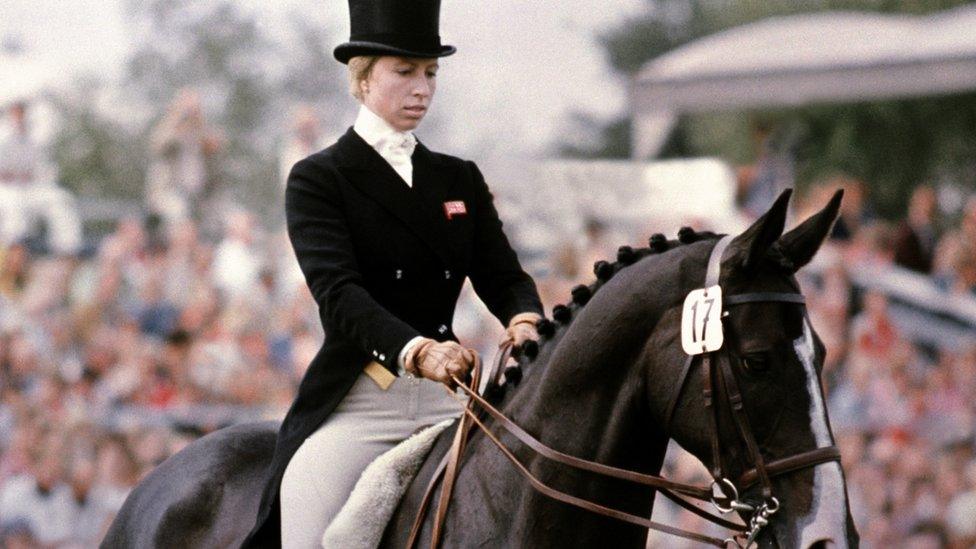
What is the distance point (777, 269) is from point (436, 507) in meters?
1.31

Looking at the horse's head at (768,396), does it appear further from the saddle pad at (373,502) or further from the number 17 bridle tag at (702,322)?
the saddle pad at (373,502)

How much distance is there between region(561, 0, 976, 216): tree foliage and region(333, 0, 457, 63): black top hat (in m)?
16.3

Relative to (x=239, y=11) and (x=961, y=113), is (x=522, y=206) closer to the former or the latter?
(x=239, y=11)

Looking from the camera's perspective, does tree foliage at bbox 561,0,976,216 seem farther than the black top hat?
Yes

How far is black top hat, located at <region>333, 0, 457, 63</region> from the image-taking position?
5121 millimetres

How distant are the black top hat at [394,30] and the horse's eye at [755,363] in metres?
1.54

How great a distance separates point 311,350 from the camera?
13.4 metres

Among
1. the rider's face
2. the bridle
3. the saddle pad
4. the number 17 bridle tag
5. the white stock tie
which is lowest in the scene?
the saddle pad

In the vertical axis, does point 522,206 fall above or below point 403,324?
below

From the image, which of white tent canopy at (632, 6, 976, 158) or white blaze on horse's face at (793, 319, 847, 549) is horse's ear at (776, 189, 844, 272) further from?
white tent canopy at (632, 6, 976, 158)

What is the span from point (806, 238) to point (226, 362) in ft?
30.4

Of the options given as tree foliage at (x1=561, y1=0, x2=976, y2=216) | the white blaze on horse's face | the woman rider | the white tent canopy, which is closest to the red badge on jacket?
the woman rider

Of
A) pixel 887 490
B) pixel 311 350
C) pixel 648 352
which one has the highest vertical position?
pixel 648 352

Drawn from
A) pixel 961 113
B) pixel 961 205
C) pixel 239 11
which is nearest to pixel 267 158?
pixel 239 11
